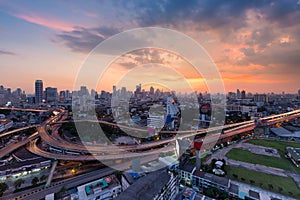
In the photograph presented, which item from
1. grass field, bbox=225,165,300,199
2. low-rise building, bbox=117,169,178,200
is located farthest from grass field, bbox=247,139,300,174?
low-rise building, bbox=117,169,178,200

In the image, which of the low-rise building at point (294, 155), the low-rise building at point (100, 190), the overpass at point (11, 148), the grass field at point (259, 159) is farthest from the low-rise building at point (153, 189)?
the overpass at point (11, 148)

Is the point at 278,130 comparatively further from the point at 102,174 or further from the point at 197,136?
the point at 102,174

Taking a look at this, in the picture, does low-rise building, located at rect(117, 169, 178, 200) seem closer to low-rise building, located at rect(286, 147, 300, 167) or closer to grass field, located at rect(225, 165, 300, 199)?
grass field, located at rect(225, 165, 300, 199)

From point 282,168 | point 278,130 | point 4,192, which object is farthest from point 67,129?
point 278,130

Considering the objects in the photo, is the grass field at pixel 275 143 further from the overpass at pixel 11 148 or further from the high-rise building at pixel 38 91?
the high-rise building at pixel 38 91

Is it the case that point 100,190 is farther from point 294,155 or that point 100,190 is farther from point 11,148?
point 294,155

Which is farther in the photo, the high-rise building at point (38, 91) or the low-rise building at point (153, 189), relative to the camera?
the high-rise building at point (38, 91)
